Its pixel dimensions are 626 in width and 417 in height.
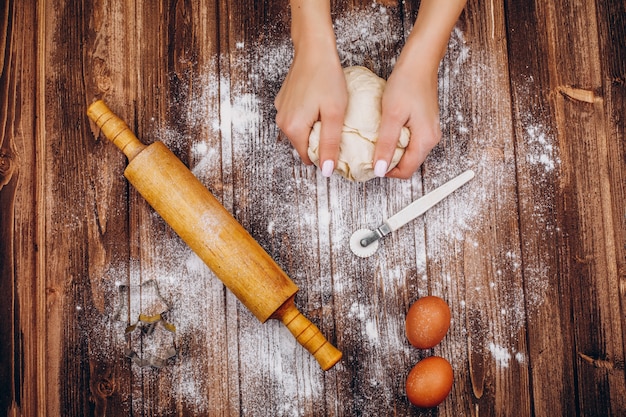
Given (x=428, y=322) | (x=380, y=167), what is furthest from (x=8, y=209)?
(x=428, y=322)

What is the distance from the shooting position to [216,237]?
3.12 ft

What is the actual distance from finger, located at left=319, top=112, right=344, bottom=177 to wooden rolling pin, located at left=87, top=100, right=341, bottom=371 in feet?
0.82

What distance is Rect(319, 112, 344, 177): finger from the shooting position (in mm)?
885

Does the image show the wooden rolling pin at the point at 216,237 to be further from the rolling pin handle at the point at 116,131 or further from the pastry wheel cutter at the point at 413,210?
the pastry wheel cutter at the point at 413,210

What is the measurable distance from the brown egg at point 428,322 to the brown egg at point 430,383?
0.15 ft

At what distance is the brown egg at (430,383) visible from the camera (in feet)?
3.24

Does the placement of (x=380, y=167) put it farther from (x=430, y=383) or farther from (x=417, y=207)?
(x=430, y=383)

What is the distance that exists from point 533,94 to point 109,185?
1081mm

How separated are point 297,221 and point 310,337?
0.91ft

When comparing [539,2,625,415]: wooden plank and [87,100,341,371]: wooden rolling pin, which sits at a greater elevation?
[87,100,341,371]: wooden rolling pin

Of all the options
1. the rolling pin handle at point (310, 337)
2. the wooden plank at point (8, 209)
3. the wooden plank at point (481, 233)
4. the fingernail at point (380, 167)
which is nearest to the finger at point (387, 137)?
the fingernail at point (380, 167)

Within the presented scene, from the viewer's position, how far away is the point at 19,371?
1.08m

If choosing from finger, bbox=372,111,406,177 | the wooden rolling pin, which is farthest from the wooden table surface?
finger, bbox=372,111,406,177

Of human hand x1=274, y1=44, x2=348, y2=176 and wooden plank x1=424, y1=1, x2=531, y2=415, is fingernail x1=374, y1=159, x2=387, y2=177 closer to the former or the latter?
human hand x1=274, y1=44, x2=348, y2=176
